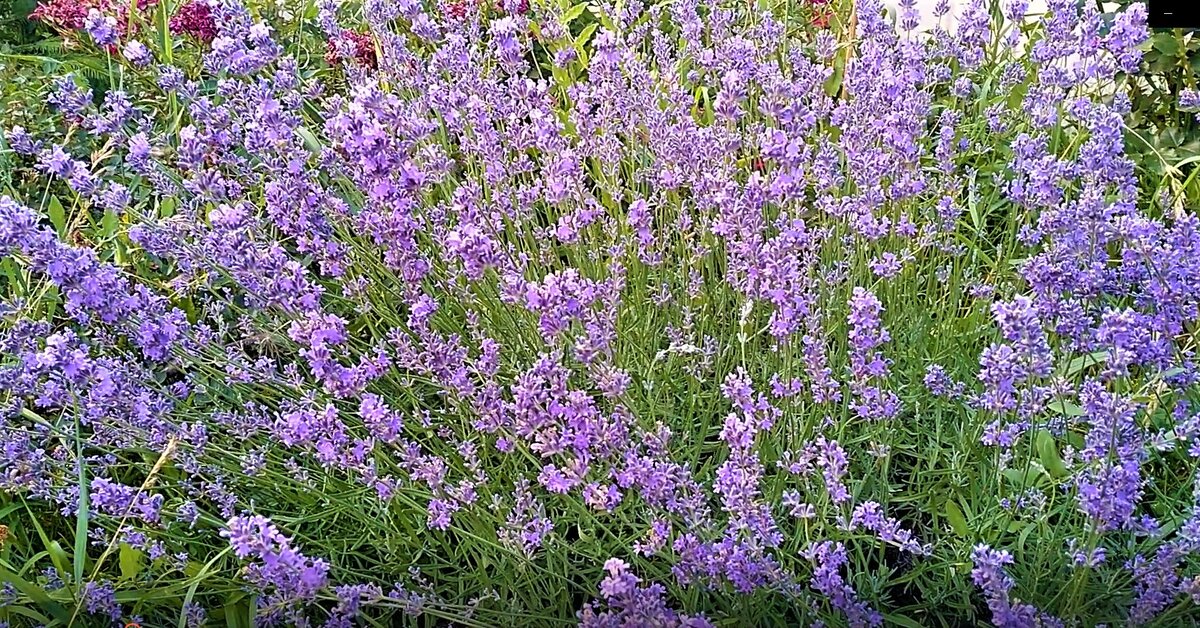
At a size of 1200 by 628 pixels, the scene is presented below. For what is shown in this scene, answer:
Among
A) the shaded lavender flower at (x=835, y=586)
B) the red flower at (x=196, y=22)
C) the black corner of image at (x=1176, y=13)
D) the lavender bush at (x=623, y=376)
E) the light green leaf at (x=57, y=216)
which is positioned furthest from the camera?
the red flower at (x=196, y=22)

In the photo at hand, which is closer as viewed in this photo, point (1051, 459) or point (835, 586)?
point (835, 586)

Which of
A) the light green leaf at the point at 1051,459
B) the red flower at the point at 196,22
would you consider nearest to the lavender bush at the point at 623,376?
the light green leaf at the point at 1051,459

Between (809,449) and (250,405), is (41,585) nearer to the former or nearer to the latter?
(250,405)

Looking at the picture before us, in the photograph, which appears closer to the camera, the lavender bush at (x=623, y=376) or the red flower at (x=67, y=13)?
the lavender bush at (x=623, y=376)

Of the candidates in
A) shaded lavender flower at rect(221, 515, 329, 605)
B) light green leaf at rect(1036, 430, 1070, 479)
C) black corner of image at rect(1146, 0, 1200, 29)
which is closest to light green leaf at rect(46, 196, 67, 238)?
shaded lavender flower at rect(221, 515, 329, 605)

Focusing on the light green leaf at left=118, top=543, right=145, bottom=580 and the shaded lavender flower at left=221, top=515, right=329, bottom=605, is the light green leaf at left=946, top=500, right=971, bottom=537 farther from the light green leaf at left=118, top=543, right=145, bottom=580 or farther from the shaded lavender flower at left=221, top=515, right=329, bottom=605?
the light green leaf at left=118, top=543, right=145, bottom=580

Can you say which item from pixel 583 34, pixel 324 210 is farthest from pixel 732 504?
pixel 583 34

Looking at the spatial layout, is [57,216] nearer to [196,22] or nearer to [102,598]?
[196,22]

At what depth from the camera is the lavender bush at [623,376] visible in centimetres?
153

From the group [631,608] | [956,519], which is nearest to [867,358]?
[956,519]

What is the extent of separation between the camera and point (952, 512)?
1.71 meters

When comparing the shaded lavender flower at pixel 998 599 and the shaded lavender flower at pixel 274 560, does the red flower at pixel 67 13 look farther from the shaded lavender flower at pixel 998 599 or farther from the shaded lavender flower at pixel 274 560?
the shaded lavender flower at pixel 998 599

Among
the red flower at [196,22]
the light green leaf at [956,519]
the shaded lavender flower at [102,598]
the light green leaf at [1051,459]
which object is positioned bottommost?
the shaded lavender flower at [102,598]

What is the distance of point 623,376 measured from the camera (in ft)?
4.89
